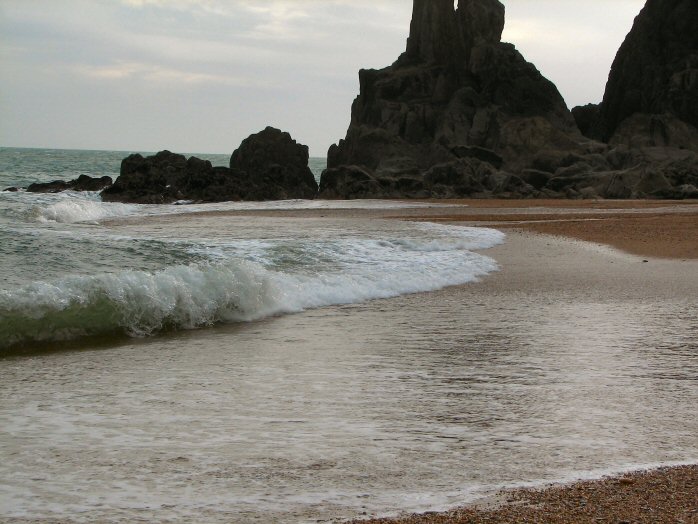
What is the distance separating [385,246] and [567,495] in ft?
37.2

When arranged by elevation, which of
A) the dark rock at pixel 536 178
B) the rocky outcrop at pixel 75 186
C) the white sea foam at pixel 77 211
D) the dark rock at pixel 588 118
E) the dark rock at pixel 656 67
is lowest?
the white sea foam at pixel 77 211

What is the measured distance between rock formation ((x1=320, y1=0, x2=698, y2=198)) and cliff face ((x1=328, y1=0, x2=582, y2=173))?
81 millimetres

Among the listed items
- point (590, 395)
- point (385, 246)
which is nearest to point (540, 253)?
point (385, 246)

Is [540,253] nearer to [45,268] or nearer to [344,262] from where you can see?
[344,262]

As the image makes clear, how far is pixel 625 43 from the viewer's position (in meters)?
71.6

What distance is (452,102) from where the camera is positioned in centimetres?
6681

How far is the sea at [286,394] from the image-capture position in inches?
153

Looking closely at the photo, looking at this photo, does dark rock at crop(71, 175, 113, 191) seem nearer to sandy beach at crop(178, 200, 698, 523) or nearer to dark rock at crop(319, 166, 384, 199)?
dark rock at crop(319, 166, 384, 199)

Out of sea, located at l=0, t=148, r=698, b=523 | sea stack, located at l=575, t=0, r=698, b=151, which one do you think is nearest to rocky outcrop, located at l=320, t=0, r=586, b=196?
sea stack, located at l=575, t=0, r=698, b=151

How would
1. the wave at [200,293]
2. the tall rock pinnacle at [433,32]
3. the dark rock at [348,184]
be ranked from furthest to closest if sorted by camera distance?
the tall rock pinnacle at [433,32], the dark rock at [348,184], the wave at [200,293]

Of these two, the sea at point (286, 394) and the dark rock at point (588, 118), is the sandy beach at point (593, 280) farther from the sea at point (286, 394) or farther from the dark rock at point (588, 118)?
the dark rock at point (588, 118)

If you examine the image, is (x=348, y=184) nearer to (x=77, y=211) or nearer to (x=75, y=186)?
(x=75, y=186)


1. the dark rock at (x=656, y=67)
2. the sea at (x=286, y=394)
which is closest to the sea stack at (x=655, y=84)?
the dark rock at (x=656, y=67)

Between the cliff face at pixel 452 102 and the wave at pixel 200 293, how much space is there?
156 ft
